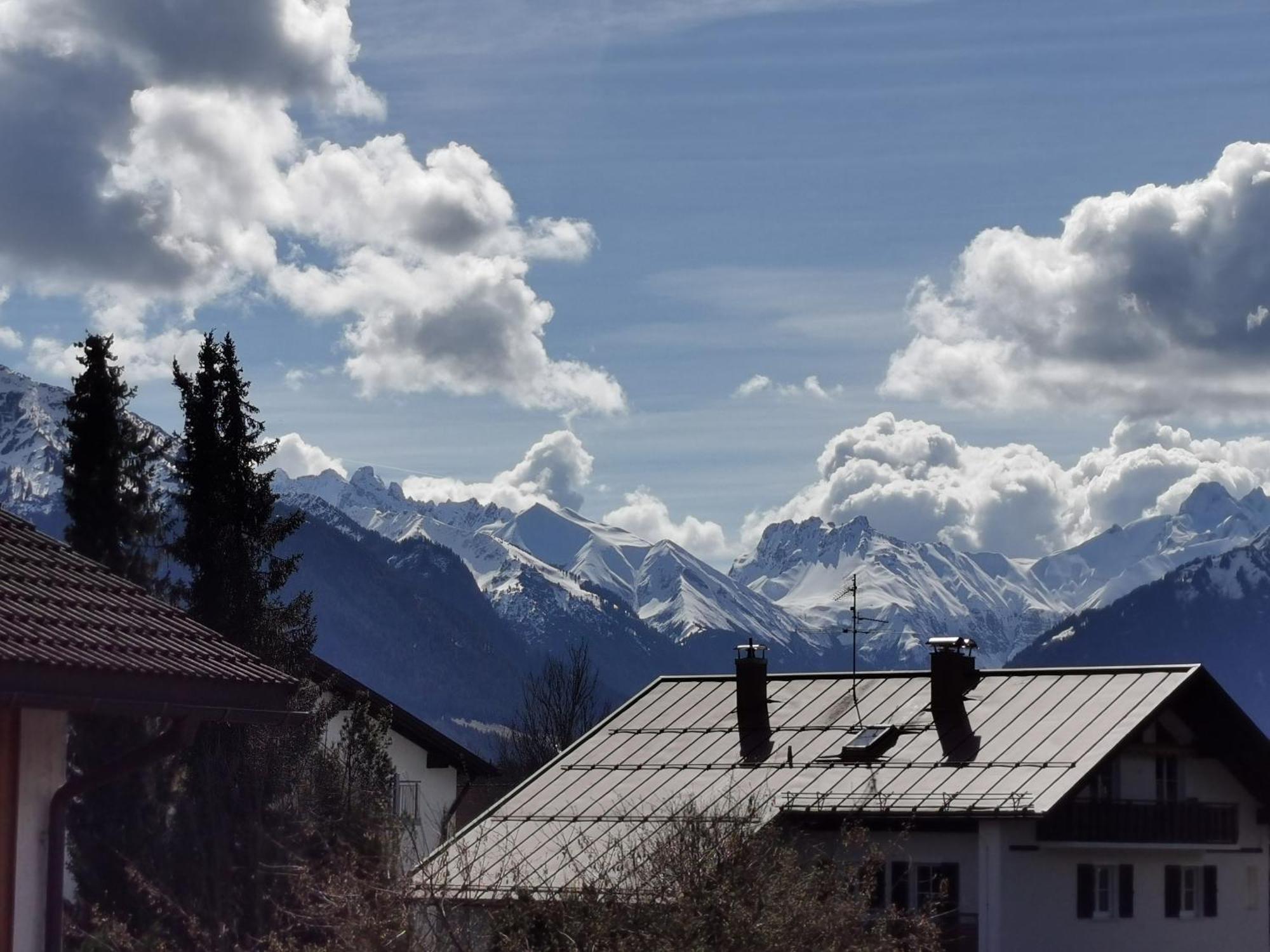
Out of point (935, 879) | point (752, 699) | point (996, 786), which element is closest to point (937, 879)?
point (935, 879)

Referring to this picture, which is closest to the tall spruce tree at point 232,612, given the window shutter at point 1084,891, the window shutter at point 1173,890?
the window shutter at point 1084,891

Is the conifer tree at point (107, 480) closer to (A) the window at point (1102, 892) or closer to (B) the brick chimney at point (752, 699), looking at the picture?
(B) the brick chimney at point (752, 699)

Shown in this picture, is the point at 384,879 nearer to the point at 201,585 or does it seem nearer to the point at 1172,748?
the point at 1172,748

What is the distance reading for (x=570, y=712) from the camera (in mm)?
75688

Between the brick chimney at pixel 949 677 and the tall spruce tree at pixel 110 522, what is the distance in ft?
50.7

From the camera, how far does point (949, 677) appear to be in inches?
1569

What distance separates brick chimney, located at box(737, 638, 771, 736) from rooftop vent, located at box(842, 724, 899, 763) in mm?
2615

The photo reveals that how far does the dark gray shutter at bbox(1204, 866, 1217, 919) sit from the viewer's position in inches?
1545

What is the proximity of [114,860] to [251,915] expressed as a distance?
16.4 feet

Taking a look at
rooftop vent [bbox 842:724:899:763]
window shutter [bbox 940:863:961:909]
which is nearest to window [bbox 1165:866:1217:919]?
window shutter [bbox 940:863:961:909]

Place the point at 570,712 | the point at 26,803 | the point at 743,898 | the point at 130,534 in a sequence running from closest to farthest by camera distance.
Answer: the point at 26,803 < the point at 743,898 < the point at 130,534 < the point at 570,712

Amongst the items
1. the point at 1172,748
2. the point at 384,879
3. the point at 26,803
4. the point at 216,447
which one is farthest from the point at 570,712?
the point at 26,803

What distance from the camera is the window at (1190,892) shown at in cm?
3847

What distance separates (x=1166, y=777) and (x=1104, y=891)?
348 cm
